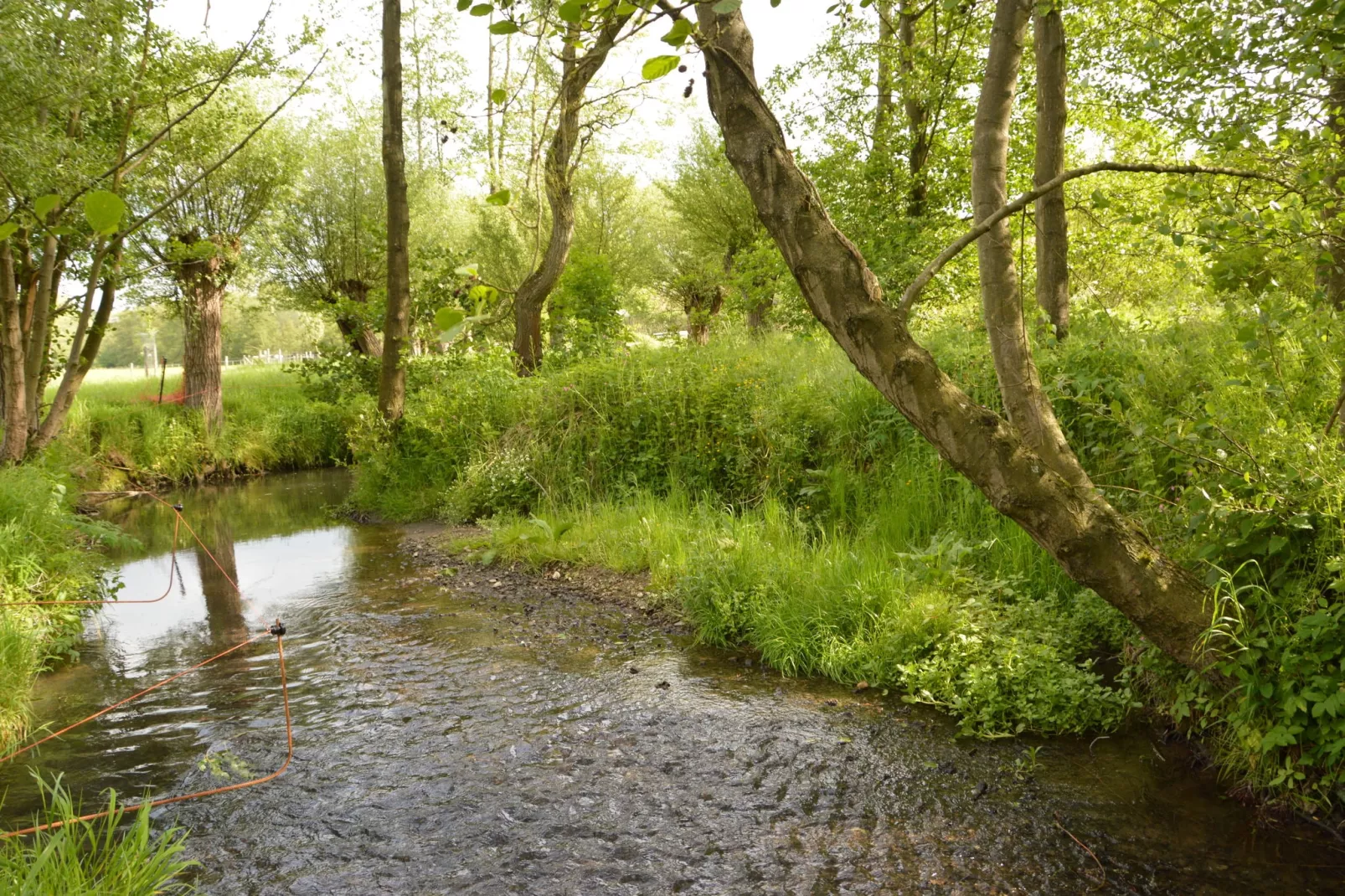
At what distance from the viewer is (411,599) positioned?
773 centimetres

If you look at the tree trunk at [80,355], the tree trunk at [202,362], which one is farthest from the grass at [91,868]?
the tree trunk at [202,362]

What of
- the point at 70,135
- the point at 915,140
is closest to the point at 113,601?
the point at 70,135

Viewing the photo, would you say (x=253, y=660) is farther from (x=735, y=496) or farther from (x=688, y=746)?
(x=735, y=496)

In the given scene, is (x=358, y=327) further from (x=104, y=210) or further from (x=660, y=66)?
(x=104, y=210)

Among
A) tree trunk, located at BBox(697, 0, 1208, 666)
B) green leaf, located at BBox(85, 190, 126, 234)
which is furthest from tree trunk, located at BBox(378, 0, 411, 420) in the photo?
green leaf, located at BBox(85, 190, 126, 234)

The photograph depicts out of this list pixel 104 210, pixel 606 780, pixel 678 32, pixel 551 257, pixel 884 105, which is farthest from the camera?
pixel 551 257

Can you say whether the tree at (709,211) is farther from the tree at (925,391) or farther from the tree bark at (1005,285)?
the tree at (925,391)

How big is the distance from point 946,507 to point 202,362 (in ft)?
53.4

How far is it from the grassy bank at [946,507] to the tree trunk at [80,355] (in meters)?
3.94

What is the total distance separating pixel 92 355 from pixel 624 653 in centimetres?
911

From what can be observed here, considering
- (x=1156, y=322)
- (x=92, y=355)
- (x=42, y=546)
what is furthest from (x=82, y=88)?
(x=1156, y=322)

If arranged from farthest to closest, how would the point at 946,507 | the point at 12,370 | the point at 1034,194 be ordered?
the point at 12,370 < the point at 946,507 < the point at 1034,194

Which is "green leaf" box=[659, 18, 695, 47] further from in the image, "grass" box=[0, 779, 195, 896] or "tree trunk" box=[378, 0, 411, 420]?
"tree trunk" box=[378, 0, 411, 420]

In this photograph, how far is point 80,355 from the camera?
35.7 ft
